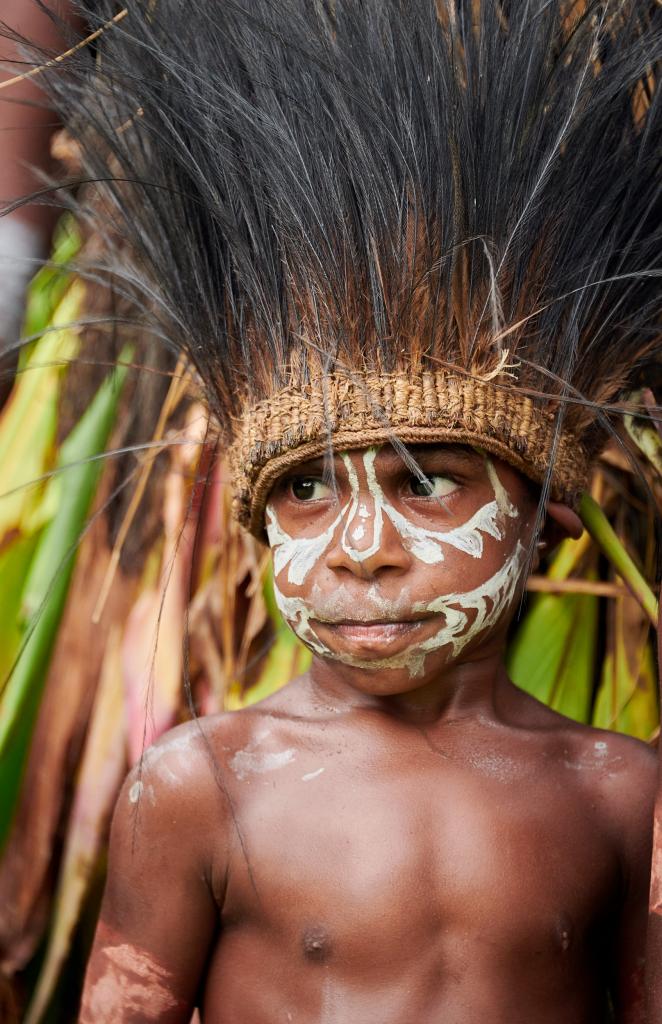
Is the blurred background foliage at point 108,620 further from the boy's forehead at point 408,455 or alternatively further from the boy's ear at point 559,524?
the boy's forehead at point 408,455

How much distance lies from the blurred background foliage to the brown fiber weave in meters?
0.70

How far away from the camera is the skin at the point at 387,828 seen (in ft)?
5.01

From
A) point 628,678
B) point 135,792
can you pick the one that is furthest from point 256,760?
point 628,678

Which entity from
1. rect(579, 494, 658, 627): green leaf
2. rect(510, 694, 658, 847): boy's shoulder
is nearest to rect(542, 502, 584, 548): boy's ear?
rect(510, 694, 658, 847): boy's shoulder

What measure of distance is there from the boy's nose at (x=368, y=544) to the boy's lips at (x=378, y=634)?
6 centimetres

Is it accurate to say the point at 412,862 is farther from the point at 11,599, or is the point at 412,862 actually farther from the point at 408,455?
the point at 11,599

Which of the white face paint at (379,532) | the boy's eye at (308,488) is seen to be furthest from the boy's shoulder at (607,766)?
the boy's eye at (308,488)

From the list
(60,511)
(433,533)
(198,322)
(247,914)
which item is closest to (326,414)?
(433,533)

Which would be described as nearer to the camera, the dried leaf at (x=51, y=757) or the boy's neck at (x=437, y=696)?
the boy's neck at (x=437, y=696)

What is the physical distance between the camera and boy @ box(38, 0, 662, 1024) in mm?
1514

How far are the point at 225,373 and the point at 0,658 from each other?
879mm

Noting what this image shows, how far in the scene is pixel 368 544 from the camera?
1.47 m

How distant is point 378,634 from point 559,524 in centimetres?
35

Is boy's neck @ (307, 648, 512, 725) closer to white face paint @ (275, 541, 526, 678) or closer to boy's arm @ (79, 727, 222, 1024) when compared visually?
white face paint @ (275, 541, 526, 678)
